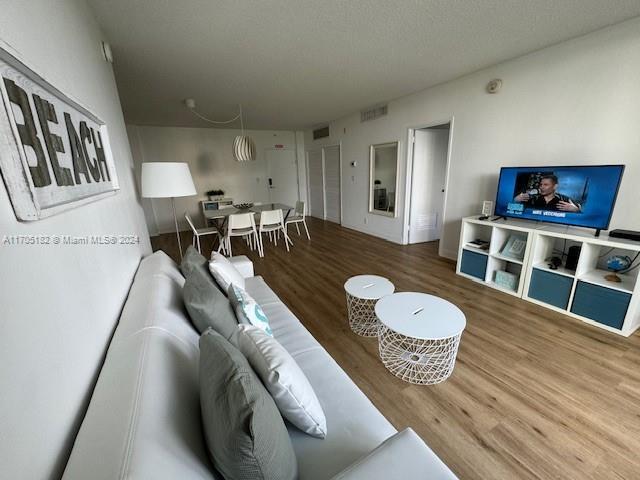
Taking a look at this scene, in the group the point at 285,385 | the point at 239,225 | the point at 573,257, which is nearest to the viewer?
the point at 285,385

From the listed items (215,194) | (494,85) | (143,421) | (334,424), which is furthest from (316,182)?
(143,421)

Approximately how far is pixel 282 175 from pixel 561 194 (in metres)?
6.07

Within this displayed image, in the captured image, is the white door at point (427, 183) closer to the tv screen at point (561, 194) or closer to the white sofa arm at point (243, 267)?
the tv screen at point (561, 194)

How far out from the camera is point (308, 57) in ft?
8.61

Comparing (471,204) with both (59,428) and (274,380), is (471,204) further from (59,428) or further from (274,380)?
(59,428)

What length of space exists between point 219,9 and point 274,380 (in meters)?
2.37

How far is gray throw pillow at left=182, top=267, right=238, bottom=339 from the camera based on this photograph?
117 centimetres

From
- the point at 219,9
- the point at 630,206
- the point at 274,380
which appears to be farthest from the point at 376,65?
the point at 274,380

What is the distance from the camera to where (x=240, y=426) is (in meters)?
0.59

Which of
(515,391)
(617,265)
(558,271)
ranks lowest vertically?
(515,391)

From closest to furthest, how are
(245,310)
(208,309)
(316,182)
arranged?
(208,309) < (245,310) < (316,182)

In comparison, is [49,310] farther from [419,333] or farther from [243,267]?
[243,267]

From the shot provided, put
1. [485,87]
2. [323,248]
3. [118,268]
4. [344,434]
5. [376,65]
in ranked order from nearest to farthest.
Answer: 1. [344,434]
2. [118,268]
3. [376,65]
4. [485,87]
5. [323,248]

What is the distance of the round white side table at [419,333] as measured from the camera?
1.51m
